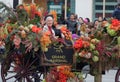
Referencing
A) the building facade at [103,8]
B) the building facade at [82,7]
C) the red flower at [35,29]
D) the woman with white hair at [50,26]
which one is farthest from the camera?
the building facade at [103,8]

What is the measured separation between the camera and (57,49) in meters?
9.95

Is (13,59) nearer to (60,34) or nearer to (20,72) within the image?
(20,72)

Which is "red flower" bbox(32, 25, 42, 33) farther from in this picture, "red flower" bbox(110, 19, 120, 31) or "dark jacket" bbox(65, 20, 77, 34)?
"dark jacket" bbox(65, 20, 77, 34)

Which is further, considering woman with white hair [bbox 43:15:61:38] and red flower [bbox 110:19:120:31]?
woman with white hair [bbox 43:15:61:38]

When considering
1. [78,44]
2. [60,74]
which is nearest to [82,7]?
Result: [60,74]

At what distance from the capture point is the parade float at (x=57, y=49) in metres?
9.79

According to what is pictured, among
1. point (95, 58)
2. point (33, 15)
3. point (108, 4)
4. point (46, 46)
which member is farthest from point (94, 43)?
point (108, 4)

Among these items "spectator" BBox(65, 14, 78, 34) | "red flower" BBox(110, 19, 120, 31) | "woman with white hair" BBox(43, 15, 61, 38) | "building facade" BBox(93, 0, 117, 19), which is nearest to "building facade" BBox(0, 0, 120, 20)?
"building facade" BBox(93, 0, 117, 19)

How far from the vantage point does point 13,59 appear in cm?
1067

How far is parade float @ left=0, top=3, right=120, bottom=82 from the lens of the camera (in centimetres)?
979

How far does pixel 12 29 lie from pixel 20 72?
0.89 m

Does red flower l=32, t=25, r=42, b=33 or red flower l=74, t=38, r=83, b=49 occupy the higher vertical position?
red flower l=32, t=25, r=42, b=33

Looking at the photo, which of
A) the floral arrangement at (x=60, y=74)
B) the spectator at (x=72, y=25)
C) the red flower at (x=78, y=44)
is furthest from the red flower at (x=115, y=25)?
the spectator at (x=72, y=25)

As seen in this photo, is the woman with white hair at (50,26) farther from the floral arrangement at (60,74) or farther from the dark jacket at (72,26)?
the dark jacket at (72,26)
